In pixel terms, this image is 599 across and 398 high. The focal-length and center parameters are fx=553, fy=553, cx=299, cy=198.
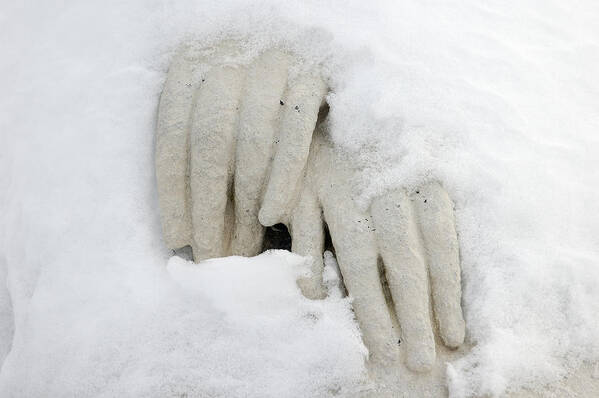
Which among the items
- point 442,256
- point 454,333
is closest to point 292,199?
point 442,256

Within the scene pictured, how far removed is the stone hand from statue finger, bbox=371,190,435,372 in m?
0.28

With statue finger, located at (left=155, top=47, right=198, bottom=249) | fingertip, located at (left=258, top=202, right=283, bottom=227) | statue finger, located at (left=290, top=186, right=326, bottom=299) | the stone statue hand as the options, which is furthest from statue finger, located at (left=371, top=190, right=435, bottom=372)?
statue finger, located at (left=155, top=47, right=198, bottom=249)

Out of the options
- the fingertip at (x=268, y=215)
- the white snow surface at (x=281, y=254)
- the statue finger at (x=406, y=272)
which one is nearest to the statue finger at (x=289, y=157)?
the fingertip at (x=268, y=215)

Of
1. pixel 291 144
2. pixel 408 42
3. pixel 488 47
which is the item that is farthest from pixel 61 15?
pixel 488 47

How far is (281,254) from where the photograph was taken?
4.91 ft

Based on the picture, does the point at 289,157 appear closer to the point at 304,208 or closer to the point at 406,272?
the point at 304,208

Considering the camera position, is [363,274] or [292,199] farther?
[292,199]

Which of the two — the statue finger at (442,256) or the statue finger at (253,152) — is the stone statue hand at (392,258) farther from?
the statue finger at (253,152)

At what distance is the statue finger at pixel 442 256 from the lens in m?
1.42

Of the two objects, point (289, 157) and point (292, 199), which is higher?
point (289, 157)

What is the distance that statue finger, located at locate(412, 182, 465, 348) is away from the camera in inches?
55.9

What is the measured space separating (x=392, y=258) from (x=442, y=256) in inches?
5.3

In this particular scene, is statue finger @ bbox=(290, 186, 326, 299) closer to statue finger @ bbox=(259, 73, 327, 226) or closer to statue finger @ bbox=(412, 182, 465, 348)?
statue finger @ bbox=(259, 73, 327, 226)

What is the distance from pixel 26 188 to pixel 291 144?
864 mm
